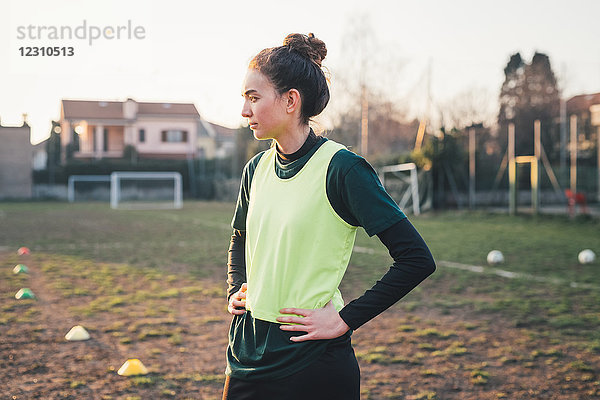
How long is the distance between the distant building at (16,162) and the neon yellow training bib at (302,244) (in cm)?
3801

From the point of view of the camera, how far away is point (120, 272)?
29.0ft

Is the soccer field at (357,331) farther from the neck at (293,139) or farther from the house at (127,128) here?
the house at (127,128)

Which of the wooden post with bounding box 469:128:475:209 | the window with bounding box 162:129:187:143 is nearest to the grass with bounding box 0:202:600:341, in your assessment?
the wooden post with bounding box 469:128:475:209

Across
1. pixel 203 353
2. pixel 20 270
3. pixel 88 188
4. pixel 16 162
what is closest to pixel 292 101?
pixel 203 353

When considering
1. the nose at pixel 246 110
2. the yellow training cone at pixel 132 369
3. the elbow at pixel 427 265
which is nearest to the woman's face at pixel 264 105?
the nose at pixel 246 110

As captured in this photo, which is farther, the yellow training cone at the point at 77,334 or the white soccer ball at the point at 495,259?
the white soccer ball at the point at 495,259

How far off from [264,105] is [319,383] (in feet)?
2.69

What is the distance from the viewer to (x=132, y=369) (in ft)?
13.8

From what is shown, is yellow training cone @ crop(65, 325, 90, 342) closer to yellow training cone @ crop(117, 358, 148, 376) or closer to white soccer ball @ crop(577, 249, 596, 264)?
yellow training cone @ crop(117, 358, 148, 376)

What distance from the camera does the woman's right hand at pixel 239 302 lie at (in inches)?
75.8

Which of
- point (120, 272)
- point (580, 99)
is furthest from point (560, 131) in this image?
point (120, 272)

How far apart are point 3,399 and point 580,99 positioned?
75.2 ft

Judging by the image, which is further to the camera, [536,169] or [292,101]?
[536,169]

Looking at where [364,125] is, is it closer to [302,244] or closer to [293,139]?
[293,139]
